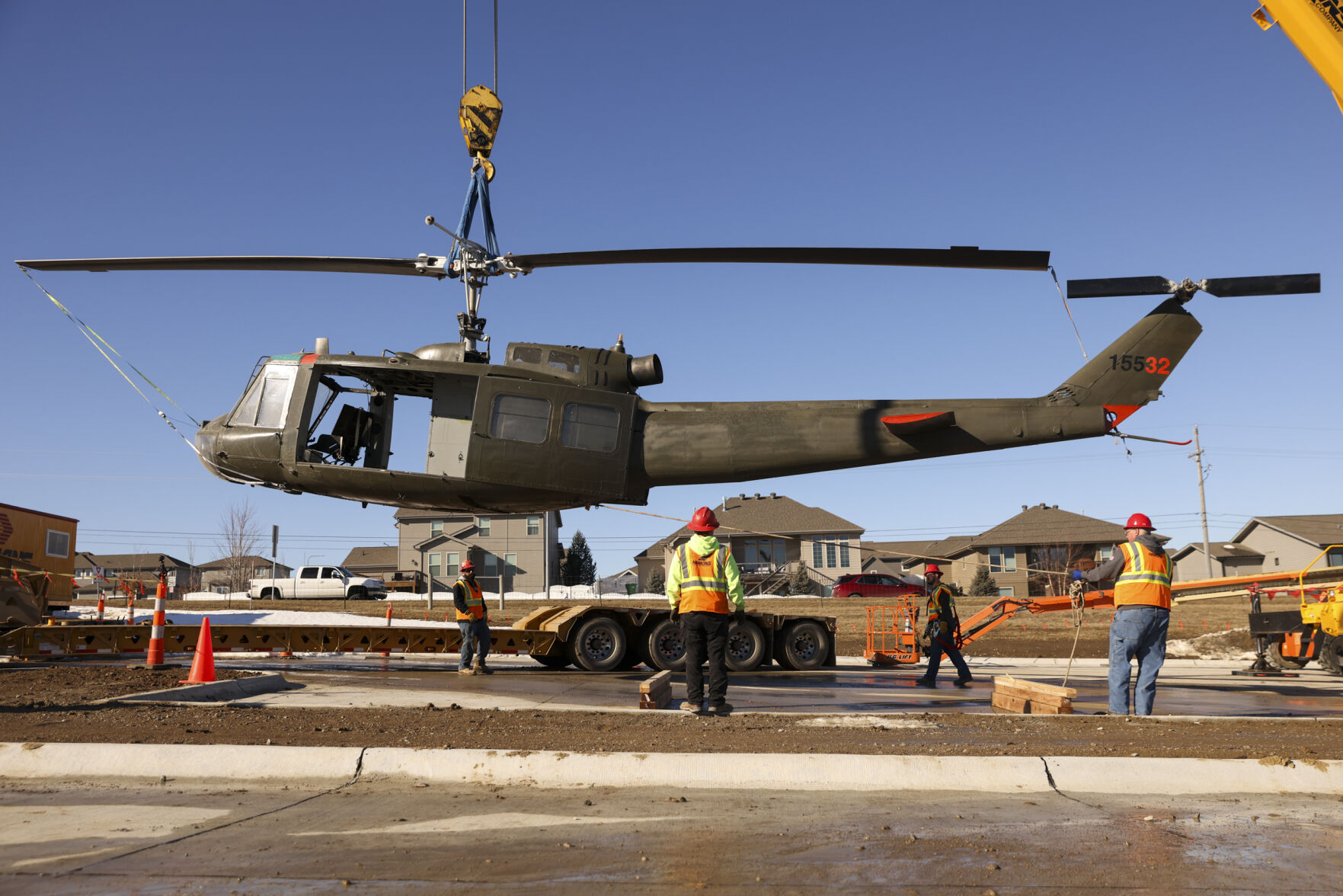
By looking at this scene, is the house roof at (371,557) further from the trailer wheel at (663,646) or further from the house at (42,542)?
the trailer wheel at (663,646)

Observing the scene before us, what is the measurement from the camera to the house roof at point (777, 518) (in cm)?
5516

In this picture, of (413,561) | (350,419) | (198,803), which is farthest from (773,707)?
(413,561)

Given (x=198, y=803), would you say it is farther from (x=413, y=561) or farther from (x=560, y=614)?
(x=413, y=561)

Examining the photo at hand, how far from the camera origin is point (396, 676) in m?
12.0

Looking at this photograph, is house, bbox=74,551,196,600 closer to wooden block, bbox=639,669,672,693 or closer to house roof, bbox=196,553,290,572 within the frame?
house roof, bbox=196,553,290,572

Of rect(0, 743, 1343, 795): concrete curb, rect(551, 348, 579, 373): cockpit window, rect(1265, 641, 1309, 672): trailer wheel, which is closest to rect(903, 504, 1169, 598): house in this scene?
rect(1265, 641, 1309, 672): trailer wheel

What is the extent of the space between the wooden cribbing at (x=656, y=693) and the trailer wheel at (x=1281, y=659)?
11012 millimetres

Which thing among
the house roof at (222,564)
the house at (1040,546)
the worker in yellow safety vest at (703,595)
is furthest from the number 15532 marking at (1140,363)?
the house roof at (222,564)

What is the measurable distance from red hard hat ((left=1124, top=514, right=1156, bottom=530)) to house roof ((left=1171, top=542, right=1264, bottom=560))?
62809 millimetres

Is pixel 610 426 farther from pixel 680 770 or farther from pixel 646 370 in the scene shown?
pixel 680 770

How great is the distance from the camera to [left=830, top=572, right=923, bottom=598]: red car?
4272cm

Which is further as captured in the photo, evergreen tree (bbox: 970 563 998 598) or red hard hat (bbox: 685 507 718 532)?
evergreen tree (bbox: 970 563 998 598)

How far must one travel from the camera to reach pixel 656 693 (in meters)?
8.12

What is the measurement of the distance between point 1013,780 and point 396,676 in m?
9.09
